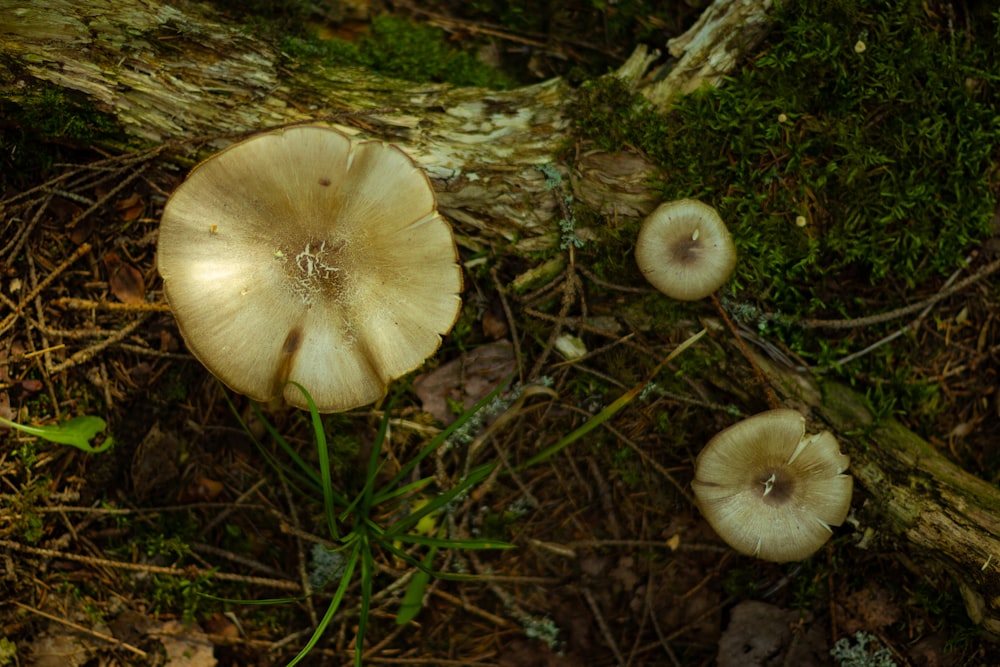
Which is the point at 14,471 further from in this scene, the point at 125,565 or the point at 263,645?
the point at 263,645

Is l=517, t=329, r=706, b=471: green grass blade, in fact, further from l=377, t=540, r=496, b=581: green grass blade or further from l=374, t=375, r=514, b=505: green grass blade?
l=377, t=540, r=496, b=581: green grass blade

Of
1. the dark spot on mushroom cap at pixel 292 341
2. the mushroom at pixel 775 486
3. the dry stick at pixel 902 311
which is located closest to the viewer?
the dark spot on mushroom cap at pixel 292 341

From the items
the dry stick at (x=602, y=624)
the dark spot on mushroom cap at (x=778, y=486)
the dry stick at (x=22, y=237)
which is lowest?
the dry stick at (x=602, y=624)

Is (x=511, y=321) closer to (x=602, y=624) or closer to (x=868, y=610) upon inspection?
(x=602, y=624)

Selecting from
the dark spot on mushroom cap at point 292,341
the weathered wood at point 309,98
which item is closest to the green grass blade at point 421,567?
the dark spot on mushroom cap at point 292,341

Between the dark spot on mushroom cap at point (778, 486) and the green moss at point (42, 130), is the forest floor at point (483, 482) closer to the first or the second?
the green moss at point (42, 130)

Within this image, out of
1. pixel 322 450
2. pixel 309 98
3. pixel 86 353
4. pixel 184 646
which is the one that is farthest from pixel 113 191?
pixel 184 646
